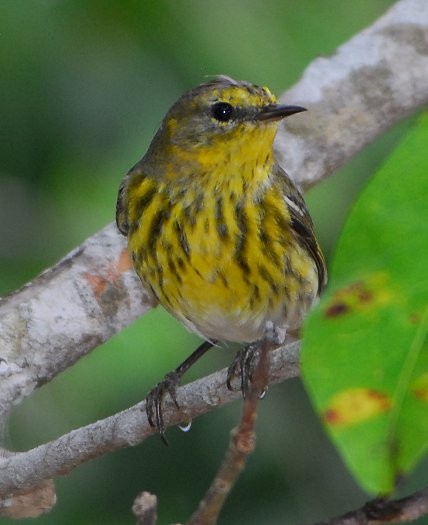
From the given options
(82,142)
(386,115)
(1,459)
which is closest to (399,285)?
(1,459)

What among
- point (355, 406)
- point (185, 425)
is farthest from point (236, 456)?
point (185, 425)

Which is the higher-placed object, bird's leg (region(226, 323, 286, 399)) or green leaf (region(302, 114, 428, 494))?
bird's leg (region(226, 323, 286, 399))

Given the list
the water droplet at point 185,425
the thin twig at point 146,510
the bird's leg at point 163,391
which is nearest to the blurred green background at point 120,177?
the bird's leg at point 163,391

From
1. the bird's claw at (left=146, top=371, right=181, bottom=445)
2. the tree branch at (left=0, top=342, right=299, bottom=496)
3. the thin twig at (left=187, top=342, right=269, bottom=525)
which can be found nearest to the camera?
the thin twig at (left=187, top=342, right=269, bottom=525)

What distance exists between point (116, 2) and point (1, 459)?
6.06 feet

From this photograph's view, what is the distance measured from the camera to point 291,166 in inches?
132

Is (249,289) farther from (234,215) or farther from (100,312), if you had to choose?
(100,312)

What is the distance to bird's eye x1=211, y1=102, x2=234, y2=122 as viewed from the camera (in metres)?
2.82

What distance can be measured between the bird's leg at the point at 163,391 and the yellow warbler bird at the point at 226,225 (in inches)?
0.6

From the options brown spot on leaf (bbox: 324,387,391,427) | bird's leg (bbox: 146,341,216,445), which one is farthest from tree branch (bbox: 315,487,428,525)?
bird's leg (bbox: 146,341,216,445)

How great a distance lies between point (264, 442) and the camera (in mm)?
4188

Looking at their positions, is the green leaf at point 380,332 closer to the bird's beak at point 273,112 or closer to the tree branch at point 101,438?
the tree branch at point 101,438

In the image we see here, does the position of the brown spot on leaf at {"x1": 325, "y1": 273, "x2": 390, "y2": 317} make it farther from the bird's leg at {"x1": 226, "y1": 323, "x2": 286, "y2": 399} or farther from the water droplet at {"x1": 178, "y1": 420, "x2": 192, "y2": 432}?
the water droplet at {"x1": 178, "y1": 420, "x2": 192, "y2": 432}

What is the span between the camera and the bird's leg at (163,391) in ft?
7.41
